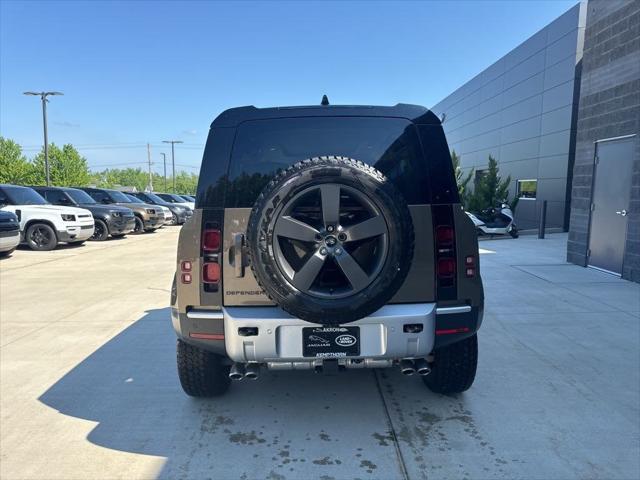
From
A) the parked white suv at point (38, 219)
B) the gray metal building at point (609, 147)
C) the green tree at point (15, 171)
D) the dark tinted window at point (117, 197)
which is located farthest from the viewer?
the green tree at point (15, 171)

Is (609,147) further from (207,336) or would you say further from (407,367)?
(207,336)

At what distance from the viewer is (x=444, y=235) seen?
2.76m

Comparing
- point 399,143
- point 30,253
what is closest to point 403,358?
point 399,143

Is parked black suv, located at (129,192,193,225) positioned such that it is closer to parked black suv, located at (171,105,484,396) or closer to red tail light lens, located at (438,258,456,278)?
parked black suv, located at (171,105,484,396)

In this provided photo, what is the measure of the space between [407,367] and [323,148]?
59.7 inches

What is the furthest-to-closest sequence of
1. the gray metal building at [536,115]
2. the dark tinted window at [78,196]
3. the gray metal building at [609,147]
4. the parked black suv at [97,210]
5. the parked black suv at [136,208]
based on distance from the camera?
the gray metal building at [536,115]
the parked black suv at [136,208]
the dark tinted window at [78,196]
the parked black suv at [97,210]
the gray metal building at [609,147]

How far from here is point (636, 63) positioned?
295 inches

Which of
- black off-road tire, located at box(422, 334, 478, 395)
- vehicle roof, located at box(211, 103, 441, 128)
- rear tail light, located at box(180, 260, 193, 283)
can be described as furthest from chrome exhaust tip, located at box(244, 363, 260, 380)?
vehicle roof, located at box(211, 103, 441, 128)

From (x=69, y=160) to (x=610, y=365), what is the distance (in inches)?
2145

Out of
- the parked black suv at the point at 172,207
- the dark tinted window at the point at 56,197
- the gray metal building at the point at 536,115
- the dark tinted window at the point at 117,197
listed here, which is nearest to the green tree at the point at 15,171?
the parked black suv at the point at 172,207

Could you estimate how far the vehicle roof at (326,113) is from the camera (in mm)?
2857

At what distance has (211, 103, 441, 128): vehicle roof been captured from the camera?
2.86 meters

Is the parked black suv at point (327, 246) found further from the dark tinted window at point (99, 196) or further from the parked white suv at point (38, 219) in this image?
the dark tinted window at point (99, 196)

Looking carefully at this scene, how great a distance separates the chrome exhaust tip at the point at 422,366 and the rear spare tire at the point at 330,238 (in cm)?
60
